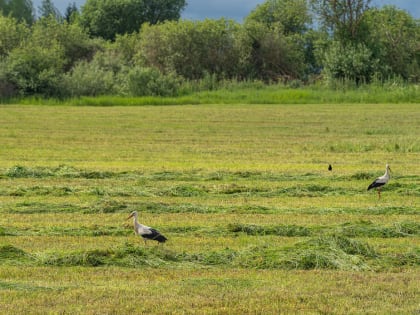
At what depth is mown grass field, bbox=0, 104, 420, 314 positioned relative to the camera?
10.1m

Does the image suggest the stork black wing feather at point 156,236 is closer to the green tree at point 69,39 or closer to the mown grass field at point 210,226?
the mown grass field at point 210,226

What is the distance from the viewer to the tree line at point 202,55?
61.4m

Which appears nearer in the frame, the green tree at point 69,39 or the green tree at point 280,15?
the green tree at point 69,39

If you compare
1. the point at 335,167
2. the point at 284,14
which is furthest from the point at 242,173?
the point at 284,14

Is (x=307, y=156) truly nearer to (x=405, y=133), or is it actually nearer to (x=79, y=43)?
(x=405, y=133)

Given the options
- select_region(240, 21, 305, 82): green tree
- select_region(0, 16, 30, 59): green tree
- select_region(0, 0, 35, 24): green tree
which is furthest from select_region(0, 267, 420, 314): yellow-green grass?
select_region(0, 0, 35, 24): green tree

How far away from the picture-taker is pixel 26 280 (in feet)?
35.7

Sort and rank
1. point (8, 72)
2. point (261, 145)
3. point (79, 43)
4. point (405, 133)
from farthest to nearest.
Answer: point (79, 43) → point (8, 72) → point (405, 133) → point (261, 145)

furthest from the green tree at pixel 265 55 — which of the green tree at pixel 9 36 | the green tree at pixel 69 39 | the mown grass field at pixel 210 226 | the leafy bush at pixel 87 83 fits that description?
the mown grass field at pixel 210 226

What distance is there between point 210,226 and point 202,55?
59.5m

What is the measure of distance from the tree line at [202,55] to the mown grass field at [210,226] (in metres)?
28.4

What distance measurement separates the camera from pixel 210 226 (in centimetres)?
1466

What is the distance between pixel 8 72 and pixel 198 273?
50.7 m

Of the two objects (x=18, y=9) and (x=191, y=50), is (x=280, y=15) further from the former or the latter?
(x=18, y=9)
